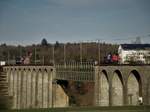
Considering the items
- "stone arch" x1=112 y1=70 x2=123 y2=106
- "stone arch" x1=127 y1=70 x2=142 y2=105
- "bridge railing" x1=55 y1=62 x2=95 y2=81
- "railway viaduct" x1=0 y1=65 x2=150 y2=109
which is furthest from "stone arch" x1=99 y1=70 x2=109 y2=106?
"stone arch" x1=127 y1=70 x2=142 y2=105

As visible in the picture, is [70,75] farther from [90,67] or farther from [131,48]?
[131,48]

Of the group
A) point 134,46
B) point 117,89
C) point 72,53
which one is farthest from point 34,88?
point 72,53

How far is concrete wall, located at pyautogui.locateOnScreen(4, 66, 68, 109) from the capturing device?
216 feet

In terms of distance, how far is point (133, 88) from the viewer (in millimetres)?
41719

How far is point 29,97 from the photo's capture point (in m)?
75.2

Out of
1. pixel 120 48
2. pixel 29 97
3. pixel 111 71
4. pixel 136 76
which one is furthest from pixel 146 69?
pixel 120 48

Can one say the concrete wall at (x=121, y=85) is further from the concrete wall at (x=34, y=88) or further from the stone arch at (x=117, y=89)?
the concrete wall at (x=34, y=88)

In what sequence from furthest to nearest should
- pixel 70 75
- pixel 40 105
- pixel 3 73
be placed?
pixel 3 73 < pixel 40 105 < pixel 70 75

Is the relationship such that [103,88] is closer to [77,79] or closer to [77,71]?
[77,79]

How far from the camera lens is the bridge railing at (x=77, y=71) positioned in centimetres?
4851

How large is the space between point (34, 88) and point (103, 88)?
29268 mm

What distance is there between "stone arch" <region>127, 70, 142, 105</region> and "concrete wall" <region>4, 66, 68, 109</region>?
23.8 m

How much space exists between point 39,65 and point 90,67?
22951 mm

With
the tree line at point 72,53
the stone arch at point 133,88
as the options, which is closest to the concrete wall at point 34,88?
the tree line at point 72,53
